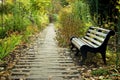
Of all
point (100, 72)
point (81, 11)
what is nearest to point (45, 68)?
point (100, 72)

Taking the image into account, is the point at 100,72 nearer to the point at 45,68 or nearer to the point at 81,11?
the point at 45,68

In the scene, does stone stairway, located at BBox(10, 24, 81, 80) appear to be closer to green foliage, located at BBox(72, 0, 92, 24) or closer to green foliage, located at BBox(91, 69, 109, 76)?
green foliage, located at BBox(91, 69, 109, 76)

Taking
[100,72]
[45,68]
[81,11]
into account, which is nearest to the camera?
[100,72]

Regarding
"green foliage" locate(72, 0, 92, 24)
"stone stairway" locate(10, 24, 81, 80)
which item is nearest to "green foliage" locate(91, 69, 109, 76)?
"stone stairway" locate(10, 24, 81, 80)

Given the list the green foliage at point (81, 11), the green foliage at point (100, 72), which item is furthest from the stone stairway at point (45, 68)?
the green foliage at point (81, 11)

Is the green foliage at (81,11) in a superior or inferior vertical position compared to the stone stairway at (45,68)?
superior

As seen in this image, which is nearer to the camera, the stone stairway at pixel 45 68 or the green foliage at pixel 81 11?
the stone stairway at pixel 45 68

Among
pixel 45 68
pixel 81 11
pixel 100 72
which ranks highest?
pixel 81 11

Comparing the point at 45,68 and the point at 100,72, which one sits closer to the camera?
the point at 100,72

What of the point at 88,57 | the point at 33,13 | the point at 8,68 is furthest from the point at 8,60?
the point at 33,13

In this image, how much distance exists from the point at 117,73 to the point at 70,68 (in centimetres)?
138

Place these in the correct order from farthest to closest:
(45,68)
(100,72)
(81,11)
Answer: (81,11), (45,68), (100,72)

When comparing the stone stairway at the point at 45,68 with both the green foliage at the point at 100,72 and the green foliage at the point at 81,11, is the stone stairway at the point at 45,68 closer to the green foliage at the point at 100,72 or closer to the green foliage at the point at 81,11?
the green foliage at the point at 100,72

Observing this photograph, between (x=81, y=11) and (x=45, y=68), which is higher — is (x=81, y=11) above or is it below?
above
